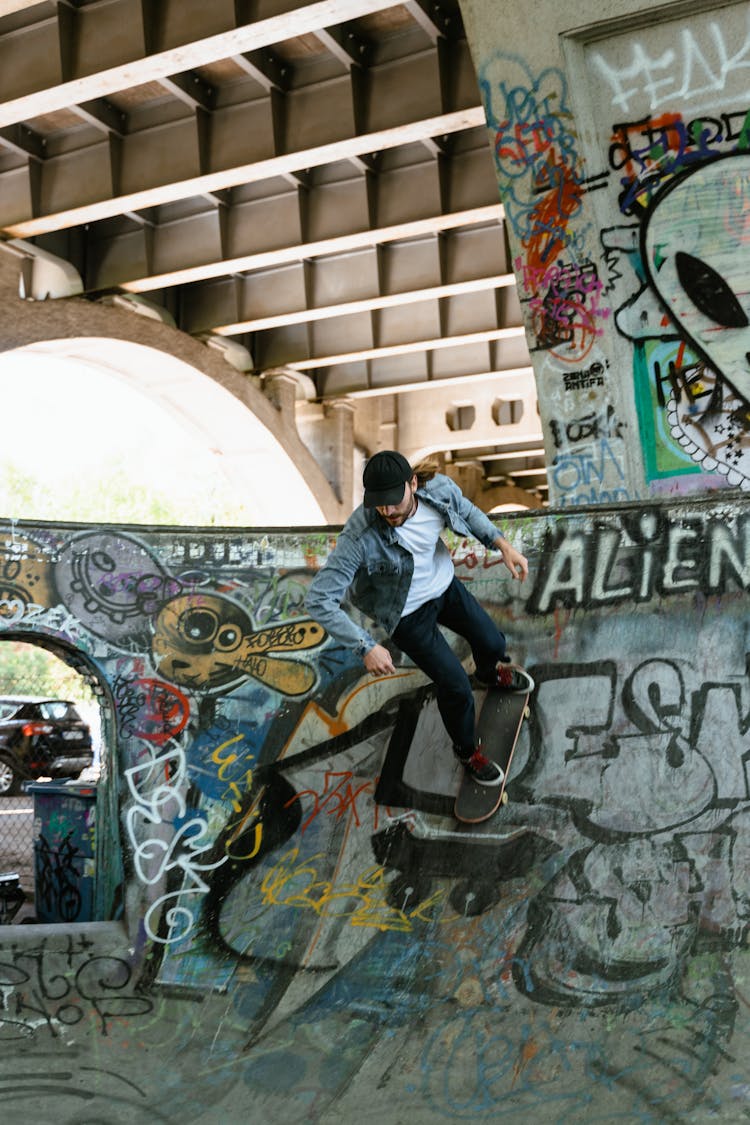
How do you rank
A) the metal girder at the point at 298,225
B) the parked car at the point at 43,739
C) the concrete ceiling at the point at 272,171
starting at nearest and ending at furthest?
the concrete ceiling at the point at 272,171
the parked car at the point at 43,739
the metal girder at the point at 298,225

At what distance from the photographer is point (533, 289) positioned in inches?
393

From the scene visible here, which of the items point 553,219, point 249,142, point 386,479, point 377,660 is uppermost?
point 249,142

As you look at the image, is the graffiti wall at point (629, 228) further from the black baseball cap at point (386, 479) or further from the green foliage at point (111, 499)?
the green foliage at point (111, 499)

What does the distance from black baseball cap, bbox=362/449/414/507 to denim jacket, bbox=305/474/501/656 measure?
0.73 feet

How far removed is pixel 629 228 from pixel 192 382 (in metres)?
15.7

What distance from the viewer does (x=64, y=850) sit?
7953 millimetres

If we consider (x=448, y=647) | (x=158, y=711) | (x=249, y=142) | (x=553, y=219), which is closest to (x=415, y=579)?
(x=448, y=647)

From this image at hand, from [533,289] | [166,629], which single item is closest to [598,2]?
[533,289]

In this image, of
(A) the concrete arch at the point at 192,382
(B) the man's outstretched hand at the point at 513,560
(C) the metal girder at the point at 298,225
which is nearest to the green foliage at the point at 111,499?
(A) the concrete arch at the point at 192,382

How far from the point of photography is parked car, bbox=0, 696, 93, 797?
53.0 feet

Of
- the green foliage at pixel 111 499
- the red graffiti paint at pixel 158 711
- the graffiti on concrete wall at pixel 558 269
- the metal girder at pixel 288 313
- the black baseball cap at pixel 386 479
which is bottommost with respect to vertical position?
the red graffiti paint at pixel 158 711

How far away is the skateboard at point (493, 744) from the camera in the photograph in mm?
6844

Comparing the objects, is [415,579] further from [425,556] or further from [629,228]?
[629,228]

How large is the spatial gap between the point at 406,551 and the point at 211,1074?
320 cm
